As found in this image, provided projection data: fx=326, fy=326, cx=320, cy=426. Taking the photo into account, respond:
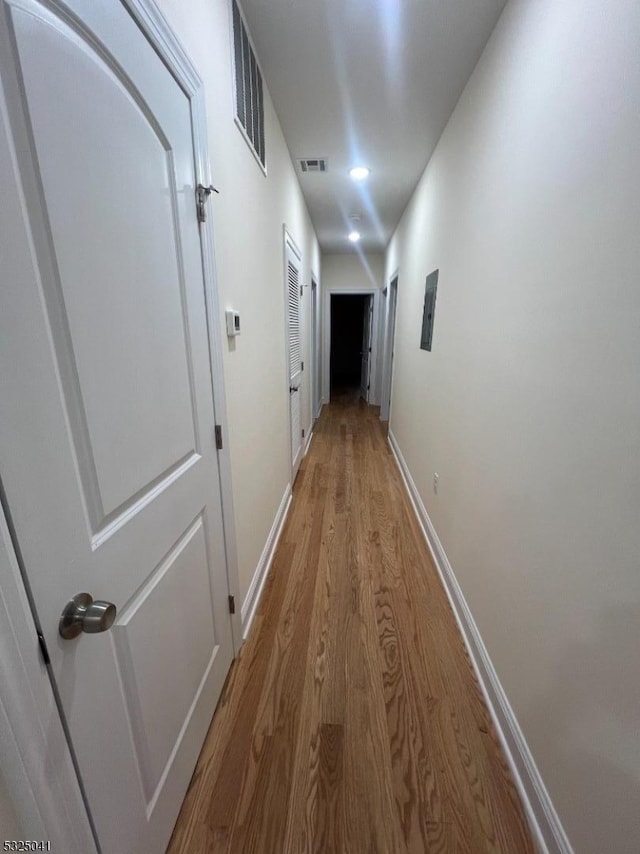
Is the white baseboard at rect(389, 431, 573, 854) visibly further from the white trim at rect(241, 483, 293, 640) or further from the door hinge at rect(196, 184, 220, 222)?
the door hinge at rect(196, 184, 220, 222)

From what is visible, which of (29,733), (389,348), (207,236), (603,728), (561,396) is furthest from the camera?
(389,348)

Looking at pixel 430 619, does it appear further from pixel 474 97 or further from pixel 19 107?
pixel 474 97

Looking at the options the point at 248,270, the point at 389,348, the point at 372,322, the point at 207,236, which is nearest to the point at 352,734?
the point at 207,236

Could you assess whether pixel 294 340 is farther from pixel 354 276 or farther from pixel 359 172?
pixel 354 276

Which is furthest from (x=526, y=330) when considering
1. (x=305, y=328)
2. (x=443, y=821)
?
(x=305, y=328)

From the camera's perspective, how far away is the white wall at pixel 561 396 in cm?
72

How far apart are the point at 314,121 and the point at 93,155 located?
2.07 metres

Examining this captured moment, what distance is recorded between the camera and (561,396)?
934mm

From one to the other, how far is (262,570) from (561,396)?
1.63 m

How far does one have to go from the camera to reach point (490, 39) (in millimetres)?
1438

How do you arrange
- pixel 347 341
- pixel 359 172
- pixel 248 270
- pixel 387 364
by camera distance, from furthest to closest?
1. pixel 347 341
2. pixel 387 364
3. pixel 359 172
4. pixel 248 270

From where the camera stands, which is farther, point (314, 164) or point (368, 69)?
point (314, 164)

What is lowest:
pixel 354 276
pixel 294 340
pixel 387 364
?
pixel 387 364

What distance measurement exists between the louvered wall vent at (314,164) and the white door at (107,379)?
79.0 inches
